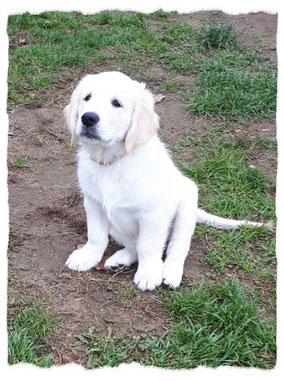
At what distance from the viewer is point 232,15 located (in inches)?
278

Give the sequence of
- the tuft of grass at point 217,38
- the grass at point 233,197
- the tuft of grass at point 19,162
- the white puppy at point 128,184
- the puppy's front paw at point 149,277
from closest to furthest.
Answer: the white puppy at point 128,184
the puppy's front paw at point 149,277
the grass at point 233,197
the tuft of grass at point 19,162
the tuft of grass at point 217,38

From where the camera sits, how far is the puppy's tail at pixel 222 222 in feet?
12.2

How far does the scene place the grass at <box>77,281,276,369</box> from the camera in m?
2.69

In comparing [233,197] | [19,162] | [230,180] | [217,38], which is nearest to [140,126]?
[233,197]

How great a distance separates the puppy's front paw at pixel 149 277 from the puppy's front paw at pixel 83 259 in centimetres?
32

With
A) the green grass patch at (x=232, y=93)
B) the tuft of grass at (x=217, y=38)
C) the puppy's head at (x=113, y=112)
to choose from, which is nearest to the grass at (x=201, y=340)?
the puppy's head at (x=113, y=112)

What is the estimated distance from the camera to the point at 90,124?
2.82 meters

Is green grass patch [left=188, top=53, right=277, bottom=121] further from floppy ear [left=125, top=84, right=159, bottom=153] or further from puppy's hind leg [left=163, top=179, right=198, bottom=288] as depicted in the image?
floppy ear [left=125, top=84, right=159, bottom=153]

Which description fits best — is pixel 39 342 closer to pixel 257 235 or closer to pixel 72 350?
pixel 72 350

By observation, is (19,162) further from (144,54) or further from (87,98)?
(144,54)

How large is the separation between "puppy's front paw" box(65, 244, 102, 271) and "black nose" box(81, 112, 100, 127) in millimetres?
949

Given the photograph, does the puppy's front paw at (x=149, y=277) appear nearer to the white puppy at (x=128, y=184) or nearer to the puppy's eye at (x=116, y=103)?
the white puppy at (x=128, y=184)

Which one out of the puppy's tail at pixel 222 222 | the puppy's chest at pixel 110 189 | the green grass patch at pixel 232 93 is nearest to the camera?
the puppy's chest at pixel 110 189

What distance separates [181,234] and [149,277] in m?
0.40
